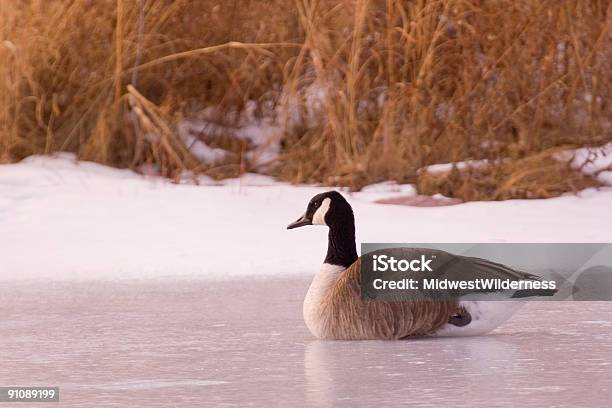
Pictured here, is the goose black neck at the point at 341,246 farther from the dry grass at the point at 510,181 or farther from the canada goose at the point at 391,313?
the dry grass at the point at 510,181

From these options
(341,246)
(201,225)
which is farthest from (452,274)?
(201,225)

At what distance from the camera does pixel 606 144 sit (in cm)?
920

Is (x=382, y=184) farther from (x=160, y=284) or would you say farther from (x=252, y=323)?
(x=252, y=323)

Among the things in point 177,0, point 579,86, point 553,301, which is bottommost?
point 553,301

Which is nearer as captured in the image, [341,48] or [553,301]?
[553,301]

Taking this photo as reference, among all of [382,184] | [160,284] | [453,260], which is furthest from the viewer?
[382,184]

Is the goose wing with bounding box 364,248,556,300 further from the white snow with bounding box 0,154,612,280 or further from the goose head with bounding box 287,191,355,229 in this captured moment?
the white snow with bounding box 0,154,612,280

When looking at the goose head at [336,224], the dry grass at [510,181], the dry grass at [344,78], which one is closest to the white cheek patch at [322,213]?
the goose head at [336,224]

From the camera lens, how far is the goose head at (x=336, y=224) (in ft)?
15.6

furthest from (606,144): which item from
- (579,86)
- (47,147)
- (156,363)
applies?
(156,363)

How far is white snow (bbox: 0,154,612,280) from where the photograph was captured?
21.7 feet

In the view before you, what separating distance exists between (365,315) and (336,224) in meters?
0.40

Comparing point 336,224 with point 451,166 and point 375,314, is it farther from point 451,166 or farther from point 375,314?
point 451,166

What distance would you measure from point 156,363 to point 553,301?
2.03m
